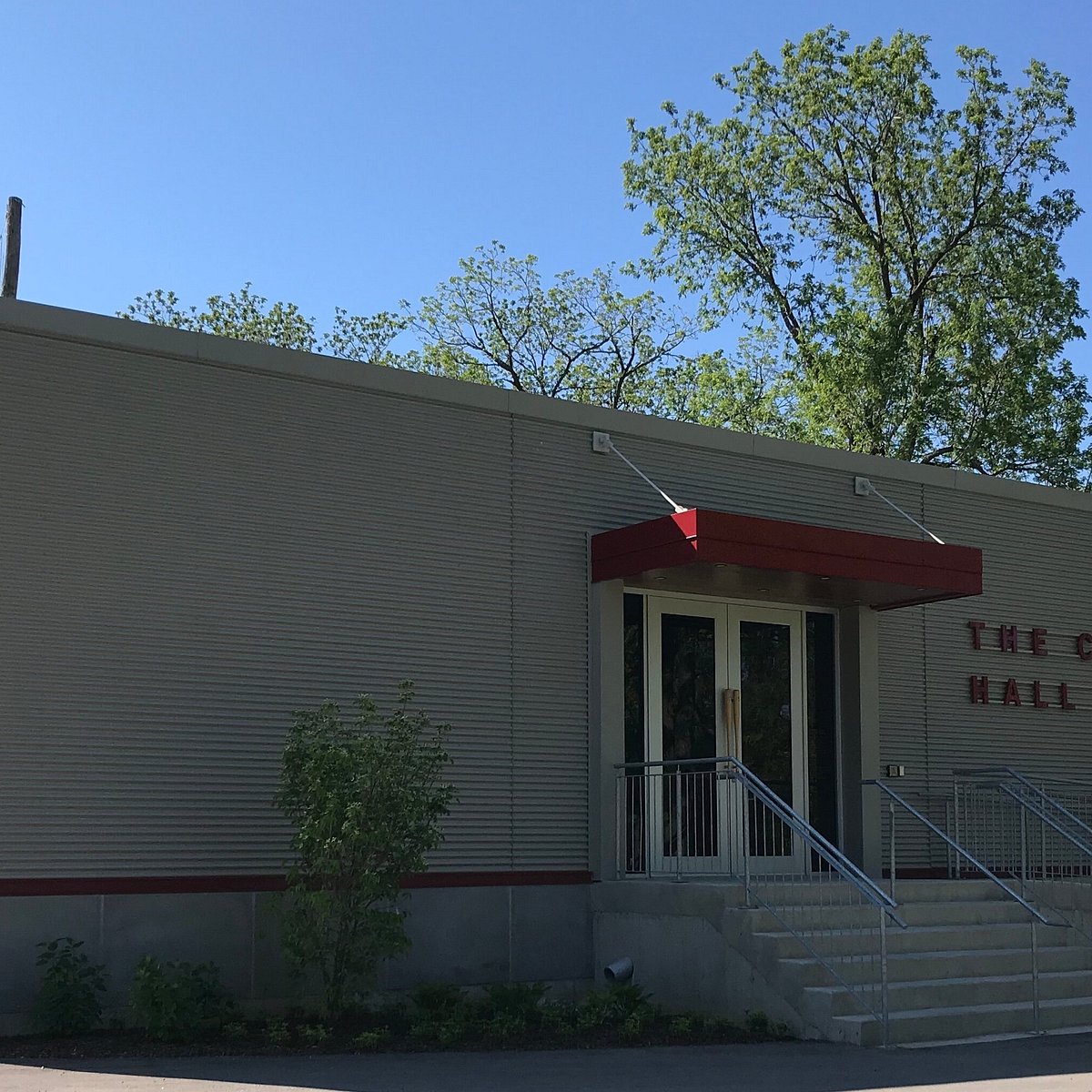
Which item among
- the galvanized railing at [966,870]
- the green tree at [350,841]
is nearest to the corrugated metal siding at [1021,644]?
the galvanized railing at [966,870]

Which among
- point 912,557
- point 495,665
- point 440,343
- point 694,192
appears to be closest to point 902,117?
point 694,192

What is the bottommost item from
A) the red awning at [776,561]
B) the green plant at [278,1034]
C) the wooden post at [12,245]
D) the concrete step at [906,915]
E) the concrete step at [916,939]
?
the green plant at [278,1034]

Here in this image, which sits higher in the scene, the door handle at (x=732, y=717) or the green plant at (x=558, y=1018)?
the door handle at (x=732, y=717)

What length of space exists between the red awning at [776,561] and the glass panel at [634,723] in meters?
0.31

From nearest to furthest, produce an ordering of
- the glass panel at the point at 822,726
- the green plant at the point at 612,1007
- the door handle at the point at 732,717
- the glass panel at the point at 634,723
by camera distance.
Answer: the green plant at the point at 612,1007 → the glass panel at the point at 634,723 → the door handle at the point at 732,717 → the glass panel at the point at 822,726

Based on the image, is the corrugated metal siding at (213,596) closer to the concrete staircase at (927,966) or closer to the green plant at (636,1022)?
the green plant at (636,1022)

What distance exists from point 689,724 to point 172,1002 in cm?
513

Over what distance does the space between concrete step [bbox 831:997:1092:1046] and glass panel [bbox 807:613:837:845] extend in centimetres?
303

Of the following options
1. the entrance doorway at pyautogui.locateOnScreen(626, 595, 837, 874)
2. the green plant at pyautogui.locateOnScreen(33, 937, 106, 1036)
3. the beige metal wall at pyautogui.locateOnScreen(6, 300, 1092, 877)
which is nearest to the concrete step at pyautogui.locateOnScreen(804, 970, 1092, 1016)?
the entrance doorway at pyautogui.locateOnScreen(626, 595, 837, 874)

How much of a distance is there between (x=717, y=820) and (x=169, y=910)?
4.58 meters

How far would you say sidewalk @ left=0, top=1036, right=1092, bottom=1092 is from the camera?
766 cm

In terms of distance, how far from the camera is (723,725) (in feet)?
41.5

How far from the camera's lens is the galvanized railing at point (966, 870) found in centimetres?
1006

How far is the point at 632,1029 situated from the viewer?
9.48m
